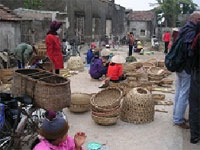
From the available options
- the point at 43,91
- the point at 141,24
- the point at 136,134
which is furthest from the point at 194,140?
the point at 141,24

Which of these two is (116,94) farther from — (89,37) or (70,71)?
(89,37)

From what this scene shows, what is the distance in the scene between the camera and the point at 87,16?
2327 cm

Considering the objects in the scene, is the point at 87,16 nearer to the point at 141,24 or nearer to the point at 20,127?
the point at 141,24

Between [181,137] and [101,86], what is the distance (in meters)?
3.73

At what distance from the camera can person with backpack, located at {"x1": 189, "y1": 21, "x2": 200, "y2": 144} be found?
15.0 ft

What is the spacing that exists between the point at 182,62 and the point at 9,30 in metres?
8.38

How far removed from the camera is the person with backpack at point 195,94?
4.57 metres

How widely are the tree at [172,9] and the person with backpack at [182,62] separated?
112 feet

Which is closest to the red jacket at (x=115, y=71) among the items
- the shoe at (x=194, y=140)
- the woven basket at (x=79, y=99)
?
the woven basket at (x=79, y=99)

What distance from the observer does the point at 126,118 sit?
5.61m

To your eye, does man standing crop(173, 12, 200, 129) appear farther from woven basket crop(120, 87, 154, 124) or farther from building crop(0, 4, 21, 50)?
building crop(0, 4, 21, 50)

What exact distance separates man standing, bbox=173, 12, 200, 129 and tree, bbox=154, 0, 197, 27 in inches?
1339

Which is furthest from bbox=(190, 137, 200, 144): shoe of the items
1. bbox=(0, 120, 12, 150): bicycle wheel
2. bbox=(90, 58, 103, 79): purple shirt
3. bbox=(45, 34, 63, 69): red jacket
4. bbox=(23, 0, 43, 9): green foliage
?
bbox=(23, 0, 43, 9): green foliage

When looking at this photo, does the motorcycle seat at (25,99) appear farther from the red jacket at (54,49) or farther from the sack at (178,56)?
the red jacket at (54,49)
